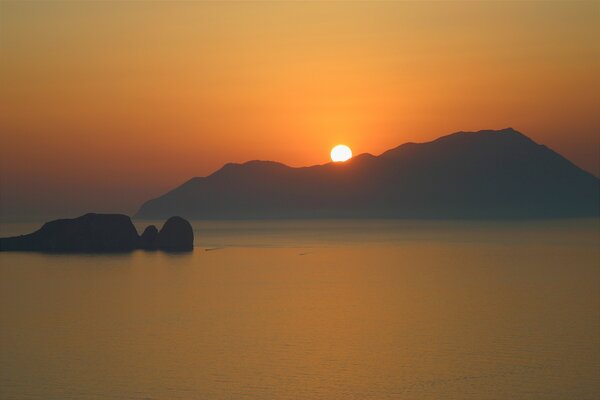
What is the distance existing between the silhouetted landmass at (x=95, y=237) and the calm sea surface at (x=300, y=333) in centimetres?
2764

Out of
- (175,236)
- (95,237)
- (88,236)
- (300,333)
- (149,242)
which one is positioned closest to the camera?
(300,333)

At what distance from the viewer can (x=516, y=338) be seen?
147 ft

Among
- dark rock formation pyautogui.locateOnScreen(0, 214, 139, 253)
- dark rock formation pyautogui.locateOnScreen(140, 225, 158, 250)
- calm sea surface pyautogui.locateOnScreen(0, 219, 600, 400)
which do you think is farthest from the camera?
dark rock formation pyautogui.locateOnScreen(140, 225, 158, 250)

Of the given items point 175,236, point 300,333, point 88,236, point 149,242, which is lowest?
point 300,333

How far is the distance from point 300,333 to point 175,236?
78.1 m

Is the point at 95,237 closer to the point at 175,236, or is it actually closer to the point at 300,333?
the point at 175,236

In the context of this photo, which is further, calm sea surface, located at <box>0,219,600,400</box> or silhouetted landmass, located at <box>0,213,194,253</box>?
silhouetted landmass, located at <box>0,213,194,253</box>

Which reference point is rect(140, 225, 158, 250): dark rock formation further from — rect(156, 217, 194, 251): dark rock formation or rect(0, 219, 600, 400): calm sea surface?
rect(0, 219, 600, 400): calm sea surface

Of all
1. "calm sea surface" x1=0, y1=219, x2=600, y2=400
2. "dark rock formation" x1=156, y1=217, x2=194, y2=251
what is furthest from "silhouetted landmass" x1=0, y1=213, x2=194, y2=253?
"calm sea surface" x1=0, y1=219, x2=600, y2=400

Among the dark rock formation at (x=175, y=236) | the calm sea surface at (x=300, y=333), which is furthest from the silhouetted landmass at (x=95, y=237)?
the calm sea surface at (x=300, y=333)

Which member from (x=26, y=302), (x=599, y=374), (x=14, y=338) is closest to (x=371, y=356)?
(x=599, y=374)

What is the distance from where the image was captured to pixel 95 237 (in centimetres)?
11894

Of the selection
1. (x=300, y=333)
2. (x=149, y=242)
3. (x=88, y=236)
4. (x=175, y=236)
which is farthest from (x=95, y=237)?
(x=300, y=333)

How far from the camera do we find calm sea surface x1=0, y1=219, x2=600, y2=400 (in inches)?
1357
